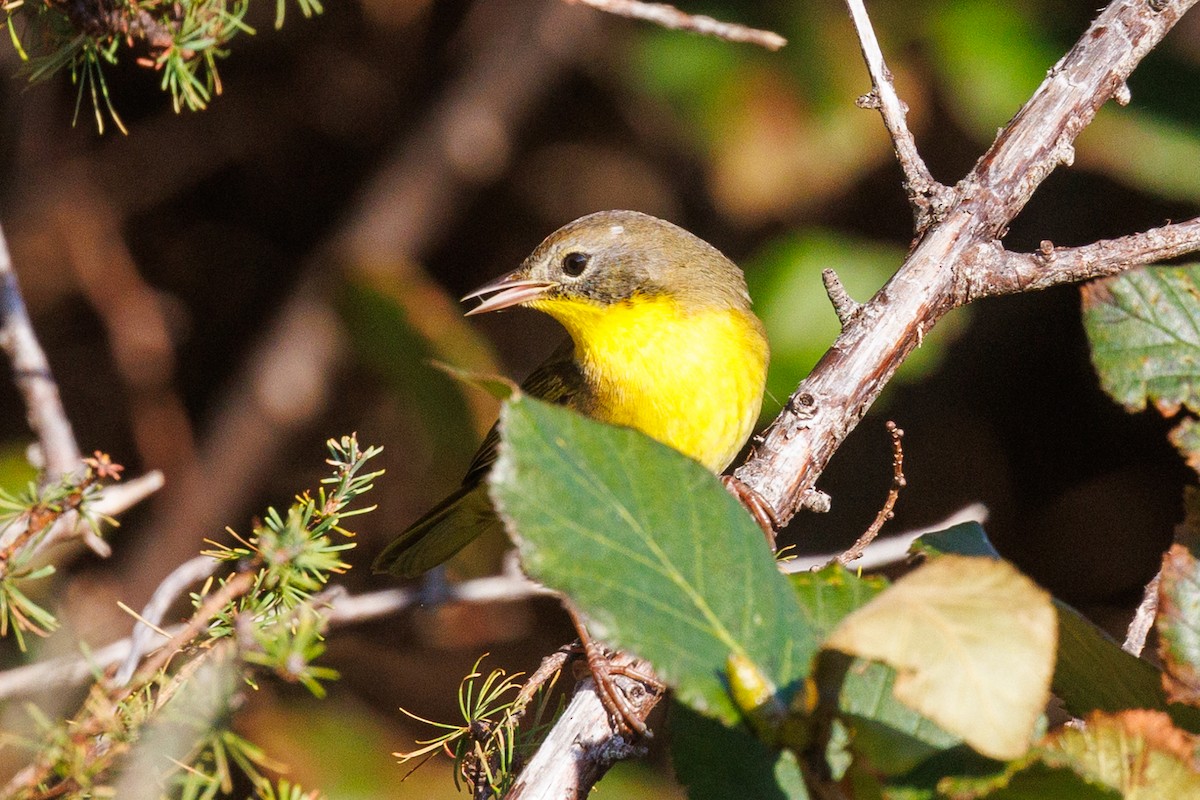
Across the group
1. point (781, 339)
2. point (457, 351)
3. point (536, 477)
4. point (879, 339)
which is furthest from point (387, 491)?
point (536, 477)

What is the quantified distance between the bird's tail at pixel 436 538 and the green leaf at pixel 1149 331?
2.30 meters

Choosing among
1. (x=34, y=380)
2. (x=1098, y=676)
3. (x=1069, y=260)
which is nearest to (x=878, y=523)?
(x=1069, y=260)

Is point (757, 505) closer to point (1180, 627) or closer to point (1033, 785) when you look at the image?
point (1180, 627)

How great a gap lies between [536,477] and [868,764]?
16.2 inches

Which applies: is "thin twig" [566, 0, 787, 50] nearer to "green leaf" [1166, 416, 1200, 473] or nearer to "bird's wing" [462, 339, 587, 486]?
"green leaf" [1166, 416, 1200, 473]

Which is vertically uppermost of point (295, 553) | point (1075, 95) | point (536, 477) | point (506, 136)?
point (506, 136)

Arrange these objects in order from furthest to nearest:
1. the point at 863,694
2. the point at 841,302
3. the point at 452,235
Answer: 1. the point at 452,235
2. the point at 841,302
3. the point at 863,694

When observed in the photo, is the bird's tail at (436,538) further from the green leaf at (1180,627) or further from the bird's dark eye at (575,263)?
the green leaf at (1180,627)

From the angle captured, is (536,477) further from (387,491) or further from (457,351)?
(387,491)

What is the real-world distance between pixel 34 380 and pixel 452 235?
149 inches

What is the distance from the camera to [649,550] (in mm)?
1121

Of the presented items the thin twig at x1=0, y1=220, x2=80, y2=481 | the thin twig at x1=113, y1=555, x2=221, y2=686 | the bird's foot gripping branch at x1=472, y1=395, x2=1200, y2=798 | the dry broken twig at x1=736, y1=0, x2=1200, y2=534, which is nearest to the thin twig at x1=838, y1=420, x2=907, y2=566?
the dry broken twig at x1=736, y1=0, x2=1200, y2=534

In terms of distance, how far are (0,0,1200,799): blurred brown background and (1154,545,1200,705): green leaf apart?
2995mm

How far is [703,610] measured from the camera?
3.66 ft
